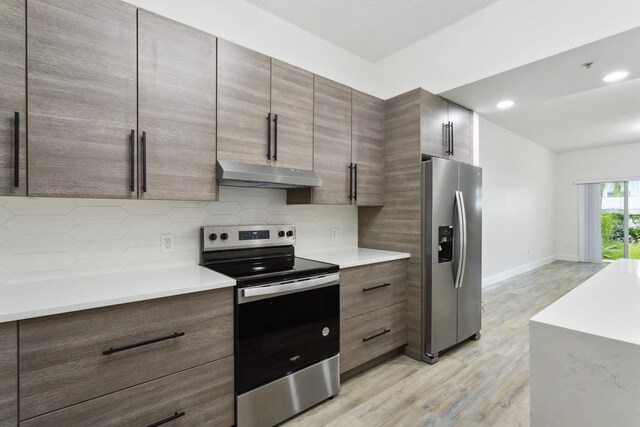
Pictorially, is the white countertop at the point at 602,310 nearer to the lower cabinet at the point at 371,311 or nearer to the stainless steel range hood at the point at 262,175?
the lower cabinet at the point at 371,311

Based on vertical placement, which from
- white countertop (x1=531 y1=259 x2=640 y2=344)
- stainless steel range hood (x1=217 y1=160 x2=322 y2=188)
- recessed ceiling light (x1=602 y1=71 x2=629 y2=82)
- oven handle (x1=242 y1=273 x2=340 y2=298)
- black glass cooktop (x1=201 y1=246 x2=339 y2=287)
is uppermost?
recessed ceiling light (x1=602 y1=71 x2=629 y2=82)

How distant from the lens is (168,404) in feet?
4.75

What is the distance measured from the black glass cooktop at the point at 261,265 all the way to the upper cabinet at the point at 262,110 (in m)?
0.67

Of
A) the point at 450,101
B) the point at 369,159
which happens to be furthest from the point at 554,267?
the point at 369,159

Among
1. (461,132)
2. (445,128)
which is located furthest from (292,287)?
(461,132)

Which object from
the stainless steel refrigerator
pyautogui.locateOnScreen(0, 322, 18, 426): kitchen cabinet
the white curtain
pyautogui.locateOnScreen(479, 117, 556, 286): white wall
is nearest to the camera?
pyautogui.locateOnScreen(0, 322, 18, 426): kitchen cabinet

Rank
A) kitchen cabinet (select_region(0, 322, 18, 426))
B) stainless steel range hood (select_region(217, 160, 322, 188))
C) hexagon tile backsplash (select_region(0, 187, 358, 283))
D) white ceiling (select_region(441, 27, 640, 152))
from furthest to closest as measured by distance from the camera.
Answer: white ceiling (select_region(441, 27, 640, 152)) → stainless steel range hood (select_region(217, 160, 322, 188)) → hexagon tile backsplash (select_region(0, 187, 358, 283)) → kitchen cabinet (select_region(0, 322, 18, 426))

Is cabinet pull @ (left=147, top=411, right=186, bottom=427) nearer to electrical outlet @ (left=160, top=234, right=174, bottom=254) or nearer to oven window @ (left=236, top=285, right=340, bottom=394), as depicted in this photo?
oven window @ (left=236, top=285, right=340, bottom=394)

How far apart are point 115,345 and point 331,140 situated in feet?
6.21

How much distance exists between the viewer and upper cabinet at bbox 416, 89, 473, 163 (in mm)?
2631

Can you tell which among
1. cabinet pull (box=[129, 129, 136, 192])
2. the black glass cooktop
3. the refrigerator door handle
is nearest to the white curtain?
the refrigerator door handle

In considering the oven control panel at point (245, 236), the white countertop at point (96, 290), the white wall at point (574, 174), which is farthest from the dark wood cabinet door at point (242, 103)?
the white wall at point (574, 174)

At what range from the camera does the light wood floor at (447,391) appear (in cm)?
187

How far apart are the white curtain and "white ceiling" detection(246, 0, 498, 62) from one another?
7313 mm
